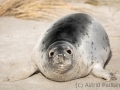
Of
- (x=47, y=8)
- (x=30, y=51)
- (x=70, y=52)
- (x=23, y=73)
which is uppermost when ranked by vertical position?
(x=70, y=52)

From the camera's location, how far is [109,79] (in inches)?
165

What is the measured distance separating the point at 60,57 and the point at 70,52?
0.30 meters

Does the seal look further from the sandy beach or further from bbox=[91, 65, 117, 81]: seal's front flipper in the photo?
the sandy beach

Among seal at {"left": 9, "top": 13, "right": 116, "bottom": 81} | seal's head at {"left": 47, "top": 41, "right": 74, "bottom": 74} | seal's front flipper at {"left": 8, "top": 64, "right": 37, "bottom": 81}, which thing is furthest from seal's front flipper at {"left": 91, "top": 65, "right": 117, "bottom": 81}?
seal's front flipper at {"left": 8, "top": 64, "right": 37, "bottom": 81}

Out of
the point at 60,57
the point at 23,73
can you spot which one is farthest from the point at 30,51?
the point at 60,57

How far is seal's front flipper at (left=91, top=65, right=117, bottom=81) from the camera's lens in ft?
13.9

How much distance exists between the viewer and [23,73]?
180 inches

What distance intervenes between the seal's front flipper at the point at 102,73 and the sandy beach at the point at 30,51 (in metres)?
0.06

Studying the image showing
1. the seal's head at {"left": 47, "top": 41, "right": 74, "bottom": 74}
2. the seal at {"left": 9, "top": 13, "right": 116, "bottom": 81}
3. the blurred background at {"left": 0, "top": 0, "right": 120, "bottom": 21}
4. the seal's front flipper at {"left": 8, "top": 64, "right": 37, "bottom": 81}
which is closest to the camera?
the seal's head at {"left": 47, "top": 41, "right": 74, "bottom": 74}

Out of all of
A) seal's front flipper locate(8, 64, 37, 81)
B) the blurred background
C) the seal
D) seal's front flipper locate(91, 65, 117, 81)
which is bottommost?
the blurred background

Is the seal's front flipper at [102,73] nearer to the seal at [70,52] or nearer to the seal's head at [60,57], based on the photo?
the seal at [70,52]

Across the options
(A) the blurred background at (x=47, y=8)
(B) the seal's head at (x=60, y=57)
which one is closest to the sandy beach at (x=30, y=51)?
(A) the blurred background at (x=47, y=8)

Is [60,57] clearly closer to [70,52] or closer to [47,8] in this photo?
[70,52]

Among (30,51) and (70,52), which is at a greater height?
(70,52)
